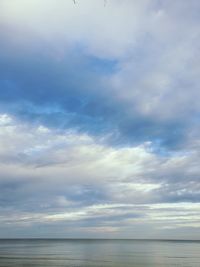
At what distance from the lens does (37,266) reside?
240ft

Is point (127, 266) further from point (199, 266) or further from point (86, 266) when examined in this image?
point (199, 266)

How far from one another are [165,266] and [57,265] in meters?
22.2

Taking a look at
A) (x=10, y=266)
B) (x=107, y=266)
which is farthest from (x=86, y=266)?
(x=10, y=266)

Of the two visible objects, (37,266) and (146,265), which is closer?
(37,266)

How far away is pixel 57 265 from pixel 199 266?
2904 centimetres

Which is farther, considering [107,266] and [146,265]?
[146,265]

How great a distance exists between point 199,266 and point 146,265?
35.5 ft

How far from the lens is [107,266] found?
74.2m

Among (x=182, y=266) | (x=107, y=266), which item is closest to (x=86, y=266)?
(x=107, y=266)

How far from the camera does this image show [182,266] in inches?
3019

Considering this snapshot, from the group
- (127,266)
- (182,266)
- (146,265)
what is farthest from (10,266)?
(182,266)

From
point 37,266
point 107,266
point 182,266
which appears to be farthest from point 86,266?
point 182,266

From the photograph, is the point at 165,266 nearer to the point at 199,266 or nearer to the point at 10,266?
the point at 199,266

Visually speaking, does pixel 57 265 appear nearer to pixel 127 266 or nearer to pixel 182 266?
pixel 127 266
